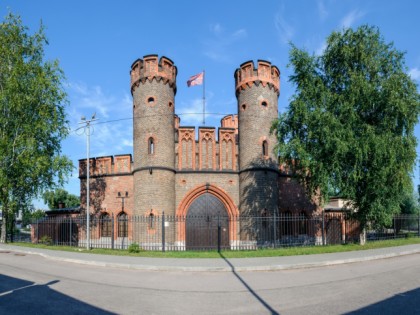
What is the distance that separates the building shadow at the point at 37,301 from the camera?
21.1 feet

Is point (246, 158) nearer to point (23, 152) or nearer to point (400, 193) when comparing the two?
point (400, 193)

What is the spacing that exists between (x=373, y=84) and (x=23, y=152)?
65.6 feet

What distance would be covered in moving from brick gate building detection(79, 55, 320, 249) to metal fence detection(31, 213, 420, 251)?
384mm

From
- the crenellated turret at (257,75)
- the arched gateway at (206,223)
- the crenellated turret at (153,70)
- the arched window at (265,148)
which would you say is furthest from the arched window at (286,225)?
the crenellated turret at (153,70)

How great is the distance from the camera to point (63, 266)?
12.5 m

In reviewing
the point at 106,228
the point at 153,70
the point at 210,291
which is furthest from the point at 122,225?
the point at 210,291

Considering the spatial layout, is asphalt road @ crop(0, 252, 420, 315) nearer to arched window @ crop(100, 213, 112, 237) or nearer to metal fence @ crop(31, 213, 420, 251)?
metal fence @ crop(31, 213, 420, 251)

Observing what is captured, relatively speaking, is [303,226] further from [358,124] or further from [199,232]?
[358,124]

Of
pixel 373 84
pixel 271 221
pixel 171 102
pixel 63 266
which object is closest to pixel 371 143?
pixel 373 84

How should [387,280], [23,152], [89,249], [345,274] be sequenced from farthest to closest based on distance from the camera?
[23,152], [89,249], [345,274], [387,280]


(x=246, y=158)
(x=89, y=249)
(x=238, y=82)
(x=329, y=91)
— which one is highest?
(x=238, y=82)

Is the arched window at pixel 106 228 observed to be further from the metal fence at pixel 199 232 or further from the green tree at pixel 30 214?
the green tree at pixel 30 214

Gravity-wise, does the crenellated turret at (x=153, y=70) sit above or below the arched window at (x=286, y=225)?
above

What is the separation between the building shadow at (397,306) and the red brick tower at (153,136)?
1406cm
